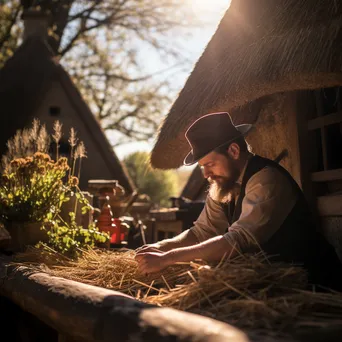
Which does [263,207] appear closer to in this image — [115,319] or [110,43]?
[115,319]

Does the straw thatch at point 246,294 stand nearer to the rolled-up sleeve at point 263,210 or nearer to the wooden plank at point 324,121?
the rolled-up sleeve at point 263,210

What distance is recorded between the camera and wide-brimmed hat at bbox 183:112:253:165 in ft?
10.4

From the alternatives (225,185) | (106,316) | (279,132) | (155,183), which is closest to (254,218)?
(225,185)

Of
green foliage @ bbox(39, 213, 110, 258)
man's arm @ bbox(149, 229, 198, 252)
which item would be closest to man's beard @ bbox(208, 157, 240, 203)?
man's arm @ bbox(149, 229, 198, 252)

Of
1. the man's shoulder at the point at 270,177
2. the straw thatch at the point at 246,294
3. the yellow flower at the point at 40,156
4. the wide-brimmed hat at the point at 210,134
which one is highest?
the yellow flower at the point at 40,156

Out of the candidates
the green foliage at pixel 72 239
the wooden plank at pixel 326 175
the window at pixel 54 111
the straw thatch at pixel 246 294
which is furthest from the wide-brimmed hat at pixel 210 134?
the window at pixel 54 111

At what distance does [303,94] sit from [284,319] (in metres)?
2.72

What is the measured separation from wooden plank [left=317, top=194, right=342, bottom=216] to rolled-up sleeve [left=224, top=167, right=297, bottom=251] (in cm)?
102

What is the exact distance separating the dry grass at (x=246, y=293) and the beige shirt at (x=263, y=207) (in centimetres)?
13

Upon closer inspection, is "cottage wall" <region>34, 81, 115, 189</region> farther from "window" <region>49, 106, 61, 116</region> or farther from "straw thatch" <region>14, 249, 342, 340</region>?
"straw thatch" <region>14, 249, 342, 340</region>

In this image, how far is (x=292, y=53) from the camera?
11.3 ft

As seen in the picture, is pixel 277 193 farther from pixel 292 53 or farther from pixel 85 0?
pixel 85 0

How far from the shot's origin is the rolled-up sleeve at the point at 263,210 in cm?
284

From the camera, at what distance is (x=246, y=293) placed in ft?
7.71
